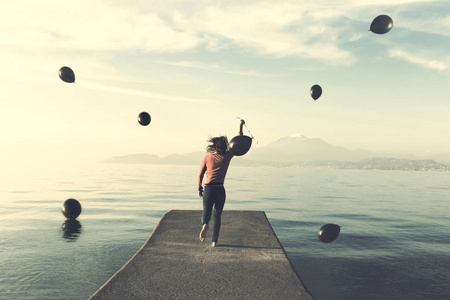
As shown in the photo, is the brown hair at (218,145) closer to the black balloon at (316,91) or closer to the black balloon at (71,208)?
the black balloon at (316,91)

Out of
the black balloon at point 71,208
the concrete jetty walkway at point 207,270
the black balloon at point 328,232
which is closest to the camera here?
the concrete jetty walkway at point 207,270

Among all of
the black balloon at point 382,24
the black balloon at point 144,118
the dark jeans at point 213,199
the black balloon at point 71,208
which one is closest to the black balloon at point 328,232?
the dark jeans at point 213,199

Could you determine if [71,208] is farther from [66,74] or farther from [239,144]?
[239,144]

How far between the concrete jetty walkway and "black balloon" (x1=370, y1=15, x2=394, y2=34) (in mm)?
7635

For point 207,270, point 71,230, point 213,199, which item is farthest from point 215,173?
point 71,230

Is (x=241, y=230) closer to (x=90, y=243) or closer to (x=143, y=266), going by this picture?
(x=143, y=266)

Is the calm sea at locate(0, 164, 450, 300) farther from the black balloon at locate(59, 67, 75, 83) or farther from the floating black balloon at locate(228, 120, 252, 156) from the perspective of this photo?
the black balloon at locate(59, 67, 75, 83)

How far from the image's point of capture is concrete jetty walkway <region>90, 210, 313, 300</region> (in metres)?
5.31

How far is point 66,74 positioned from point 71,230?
6111mm

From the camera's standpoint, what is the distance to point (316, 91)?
44.7 feet

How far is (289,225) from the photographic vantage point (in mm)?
16141

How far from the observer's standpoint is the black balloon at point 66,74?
12.4 metres

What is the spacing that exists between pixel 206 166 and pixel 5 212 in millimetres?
16908

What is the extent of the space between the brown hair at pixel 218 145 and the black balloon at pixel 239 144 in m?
0.14
